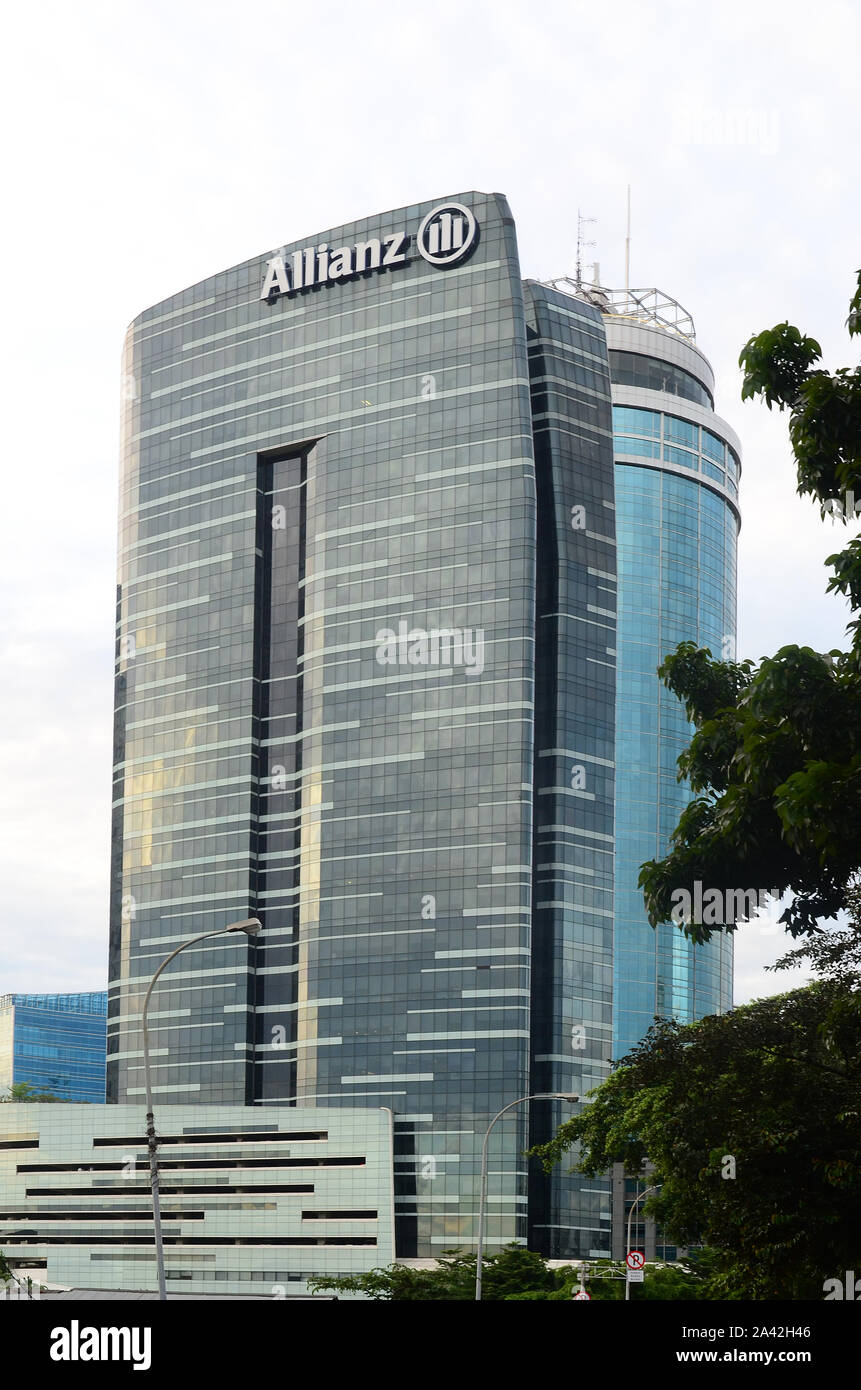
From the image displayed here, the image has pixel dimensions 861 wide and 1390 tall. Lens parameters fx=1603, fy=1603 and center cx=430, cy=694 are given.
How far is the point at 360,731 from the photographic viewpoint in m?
168

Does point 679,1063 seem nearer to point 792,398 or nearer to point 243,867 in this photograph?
point 792,398

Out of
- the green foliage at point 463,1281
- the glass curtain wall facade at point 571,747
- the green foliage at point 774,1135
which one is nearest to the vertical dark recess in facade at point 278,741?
the glass curtain wall facade at point 571,747

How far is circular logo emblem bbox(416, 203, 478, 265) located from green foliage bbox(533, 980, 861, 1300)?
142848mm

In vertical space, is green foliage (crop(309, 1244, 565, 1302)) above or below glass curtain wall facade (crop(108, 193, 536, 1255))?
below

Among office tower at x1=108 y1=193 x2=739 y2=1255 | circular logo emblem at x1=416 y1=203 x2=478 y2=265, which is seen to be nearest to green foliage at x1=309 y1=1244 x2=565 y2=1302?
office tower at x1=108 y1=193 x2=739 y2=1255

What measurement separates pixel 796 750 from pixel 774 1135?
23.2 ft

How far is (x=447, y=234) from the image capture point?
565 feet

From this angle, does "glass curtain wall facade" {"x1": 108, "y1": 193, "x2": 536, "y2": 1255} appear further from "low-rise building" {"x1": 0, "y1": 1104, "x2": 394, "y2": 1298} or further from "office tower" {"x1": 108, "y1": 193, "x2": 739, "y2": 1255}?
"low-rise building" {"x1": 0, "y1": 1104, "x2": 394, "y2": 1298}

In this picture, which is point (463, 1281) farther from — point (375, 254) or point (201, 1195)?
point (375, 254)

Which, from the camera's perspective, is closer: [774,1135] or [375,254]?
[774,1135]

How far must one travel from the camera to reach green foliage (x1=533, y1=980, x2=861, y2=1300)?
2758 cm

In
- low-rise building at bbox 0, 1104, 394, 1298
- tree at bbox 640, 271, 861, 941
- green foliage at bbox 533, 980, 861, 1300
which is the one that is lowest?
low-rise building at bbox 0, 1104, 394, 1298

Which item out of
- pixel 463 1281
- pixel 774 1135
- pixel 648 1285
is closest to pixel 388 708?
pixel 463 1281

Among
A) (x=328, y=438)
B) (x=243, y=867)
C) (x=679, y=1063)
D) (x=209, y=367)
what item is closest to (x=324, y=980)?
(x=243, y=867)
